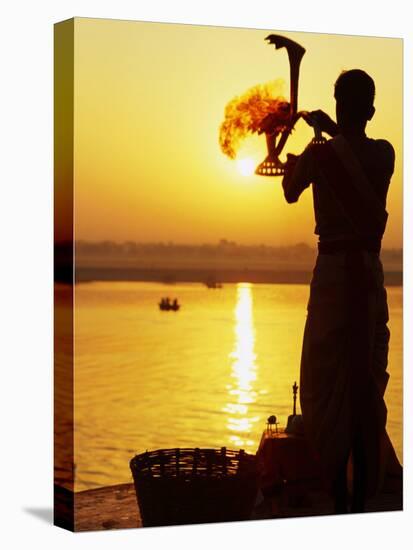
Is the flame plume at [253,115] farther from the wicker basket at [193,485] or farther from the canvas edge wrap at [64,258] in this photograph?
the wicker basket at [193,485]

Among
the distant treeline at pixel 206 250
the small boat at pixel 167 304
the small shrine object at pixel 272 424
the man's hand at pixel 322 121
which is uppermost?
the man's hand at pixel 322 121

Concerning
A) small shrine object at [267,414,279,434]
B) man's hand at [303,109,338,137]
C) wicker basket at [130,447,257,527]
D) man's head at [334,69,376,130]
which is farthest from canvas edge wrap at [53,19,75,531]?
man's head at [334,69,376,130]

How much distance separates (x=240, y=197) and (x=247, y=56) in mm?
757

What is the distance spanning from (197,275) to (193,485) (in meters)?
1.11

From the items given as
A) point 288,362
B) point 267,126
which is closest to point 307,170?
point 267,126

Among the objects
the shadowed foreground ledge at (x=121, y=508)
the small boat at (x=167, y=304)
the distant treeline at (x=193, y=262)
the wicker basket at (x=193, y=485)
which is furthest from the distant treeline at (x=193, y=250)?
the shadowed foreground ledge at (x=121, y=508)

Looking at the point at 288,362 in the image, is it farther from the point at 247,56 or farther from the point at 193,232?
the point at 247,56

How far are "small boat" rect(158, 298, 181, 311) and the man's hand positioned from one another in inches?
49.0

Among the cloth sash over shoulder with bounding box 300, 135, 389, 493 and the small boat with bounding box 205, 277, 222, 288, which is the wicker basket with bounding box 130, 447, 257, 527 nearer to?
the cloth sash over shoulder with bounding box 300, 135, 389, 493

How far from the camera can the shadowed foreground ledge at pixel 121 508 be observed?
343 inches

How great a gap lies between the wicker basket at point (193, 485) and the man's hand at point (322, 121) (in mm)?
1806

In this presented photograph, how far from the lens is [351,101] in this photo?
9.33 metres

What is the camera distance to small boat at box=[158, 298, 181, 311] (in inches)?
353

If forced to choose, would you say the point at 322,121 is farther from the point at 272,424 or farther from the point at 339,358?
the point at 272,424
